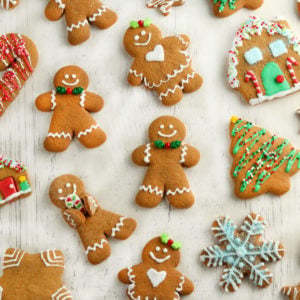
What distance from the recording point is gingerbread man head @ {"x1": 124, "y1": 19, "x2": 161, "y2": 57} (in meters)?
1.49

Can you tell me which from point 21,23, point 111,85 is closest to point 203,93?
point 111,85

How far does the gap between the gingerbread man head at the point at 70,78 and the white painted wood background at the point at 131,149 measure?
0.03 meters

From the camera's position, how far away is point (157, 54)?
1.48m

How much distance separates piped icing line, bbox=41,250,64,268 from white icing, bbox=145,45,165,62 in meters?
0.64

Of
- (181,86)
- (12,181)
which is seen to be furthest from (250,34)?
(12,181)

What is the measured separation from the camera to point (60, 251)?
4.70 ft

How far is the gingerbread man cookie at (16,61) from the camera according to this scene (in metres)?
1.50

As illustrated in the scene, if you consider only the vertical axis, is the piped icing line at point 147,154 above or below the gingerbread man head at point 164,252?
above

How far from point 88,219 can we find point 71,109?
13.1 inches

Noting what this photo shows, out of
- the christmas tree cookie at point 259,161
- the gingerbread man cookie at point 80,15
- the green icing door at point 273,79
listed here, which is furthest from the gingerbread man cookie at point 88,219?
the green icing door at point 273,79

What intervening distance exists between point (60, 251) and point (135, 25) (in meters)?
0.72

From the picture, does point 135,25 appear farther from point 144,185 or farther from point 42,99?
point 144,185

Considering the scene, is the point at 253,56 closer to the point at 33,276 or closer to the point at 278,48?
the point at 278,48

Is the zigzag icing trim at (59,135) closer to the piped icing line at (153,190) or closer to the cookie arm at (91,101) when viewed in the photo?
the cookie arm at (91,101)
